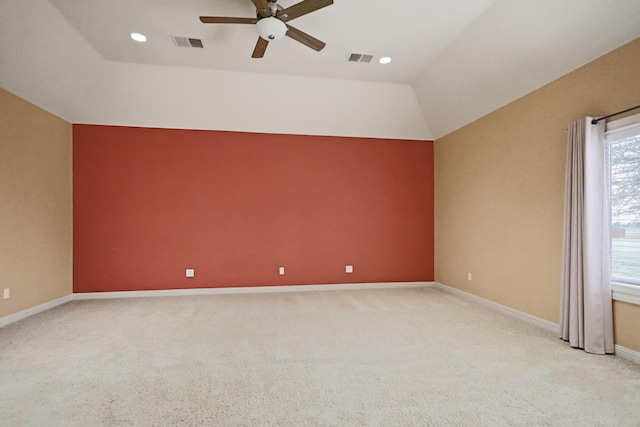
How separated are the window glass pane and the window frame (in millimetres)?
81

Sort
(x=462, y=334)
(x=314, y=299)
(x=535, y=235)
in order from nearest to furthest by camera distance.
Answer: (x=462, y=334)
(x=535, y=235)
(x=314, y=299)

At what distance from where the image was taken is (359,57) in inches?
150

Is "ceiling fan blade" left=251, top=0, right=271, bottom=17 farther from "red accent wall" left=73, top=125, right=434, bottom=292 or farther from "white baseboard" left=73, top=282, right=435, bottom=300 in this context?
"white baseboard" left=73, top=282, right=435, bottom=300

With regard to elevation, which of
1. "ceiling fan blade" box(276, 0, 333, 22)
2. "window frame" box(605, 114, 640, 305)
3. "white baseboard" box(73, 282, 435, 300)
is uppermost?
"ceiling fan blade" box(276, 0, 333, 22)

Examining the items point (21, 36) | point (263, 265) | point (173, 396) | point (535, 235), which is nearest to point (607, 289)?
point (535, 235)

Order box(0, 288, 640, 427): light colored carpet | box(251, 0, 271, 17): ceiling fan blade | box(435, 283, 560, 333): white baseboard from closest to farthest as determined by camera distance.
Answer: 1. box(0, 288, 640, 427): light colored carpet
2. box(251, 0, 271, 17): ceiling fan blade
3. box(435, 283, 560, 333): white baseboard

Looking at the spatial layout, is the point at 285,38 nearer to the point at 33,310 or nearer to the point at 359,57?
the point at 359,57

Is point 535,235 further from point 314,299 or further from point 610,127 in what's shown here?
point 314,299

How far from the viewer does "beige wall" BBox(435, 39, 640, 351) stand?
2.67 m

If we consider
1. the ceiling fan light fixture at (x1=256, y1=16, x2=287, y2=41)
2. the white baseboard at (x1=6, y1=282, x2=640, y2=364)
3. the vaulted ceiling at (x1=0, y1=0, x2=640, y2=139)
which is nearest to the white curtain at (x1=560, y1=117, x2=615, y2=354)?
the white baseboard at (x1=6, y1=282, x2=640, y2=364)

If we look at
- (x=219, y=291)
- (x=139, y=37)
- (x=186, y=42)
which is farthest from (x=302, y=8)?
(x=219, y=291)

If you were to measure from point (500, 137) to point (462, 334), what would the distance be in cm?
255

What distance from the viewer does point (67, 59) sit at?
348 centimetres

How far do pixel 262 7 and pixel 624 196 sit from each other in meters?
3.50
